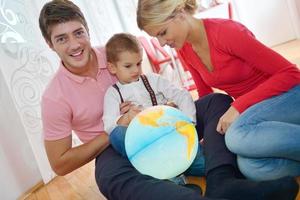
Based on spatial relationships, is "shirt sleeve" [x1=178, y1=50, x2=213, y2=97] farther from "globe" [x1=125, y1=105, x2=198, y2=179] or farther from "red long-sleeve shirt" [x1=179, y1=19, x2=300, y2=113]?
"globe" [x1=125, y1=105, x2=198, y2=179]

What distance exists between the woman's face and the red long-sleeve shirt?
0.26 feet

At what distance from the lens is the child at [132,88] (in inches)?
49.8

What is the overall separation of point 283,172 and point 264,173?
0.05m

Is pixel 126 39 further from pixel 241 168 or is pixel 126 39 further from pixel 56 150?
pixel 241 168

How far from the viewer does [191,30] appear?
1179 millimetres

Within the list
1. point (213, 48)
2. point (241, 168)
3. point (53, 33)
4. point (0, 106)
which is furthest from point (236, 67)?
point (0, 106)

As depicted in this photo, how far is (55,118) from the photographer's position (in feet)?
4.16

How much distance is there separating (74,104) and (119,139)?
0.28 meters

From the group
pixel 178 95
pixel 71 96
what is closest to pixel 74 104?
pixel 71 96

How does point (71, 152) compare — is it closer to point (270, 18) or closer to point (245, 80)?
point (245, 80)

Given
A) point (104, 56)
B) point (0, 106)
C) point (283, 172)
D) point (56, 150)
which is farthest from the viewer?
point (0, 106)

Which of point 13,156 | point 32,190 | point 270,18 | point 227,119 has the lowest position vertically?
point 32,190

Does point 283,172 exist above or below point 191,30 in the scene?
below

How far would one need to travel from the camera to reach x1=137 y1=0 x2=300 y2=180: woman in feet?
3.07
